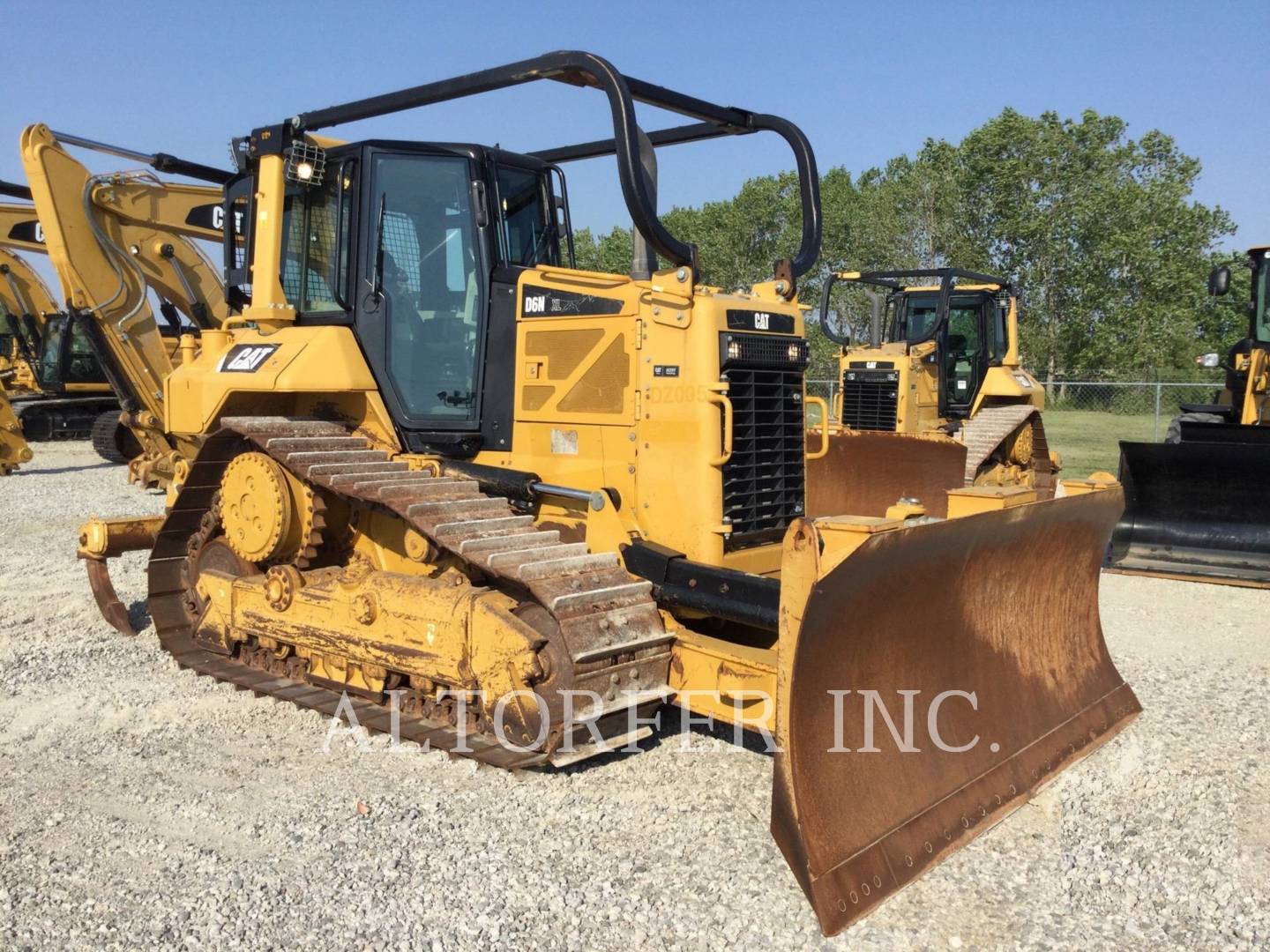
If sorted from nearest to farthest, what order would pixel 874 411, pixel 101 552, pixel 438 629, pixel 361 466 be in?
pixel 438 629 → pixel 361 466 → pixel 101 552 → pixel 874 411

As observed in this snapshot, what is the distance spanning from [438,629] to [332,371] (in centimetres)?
156

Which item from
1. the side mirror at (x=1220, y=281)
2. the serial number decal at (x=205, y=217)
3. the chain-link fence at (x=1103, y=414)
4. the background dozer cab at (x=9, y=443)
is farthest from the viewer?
the chain-link fence at (x=1103, y=414)

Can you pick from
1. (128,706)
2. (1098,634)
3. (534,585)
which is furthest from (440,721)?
(1098,634)

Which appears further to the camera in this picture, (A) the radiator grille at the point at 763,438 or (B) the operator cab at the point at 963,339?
(B) the operator cab at the point at 963,339

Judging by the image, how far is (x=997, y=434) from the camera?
1293cm

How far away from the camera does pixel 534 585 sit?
4.50 m

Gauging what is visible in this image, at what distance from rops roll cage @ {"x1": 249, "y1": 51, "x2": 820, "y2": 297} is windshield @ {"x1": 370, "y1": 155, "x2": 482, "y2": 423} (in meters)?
0.47

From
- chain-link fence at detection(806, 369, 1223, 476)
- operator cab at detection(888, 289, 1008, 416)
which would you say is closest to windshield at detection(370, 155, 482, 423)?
operator cab at detection(888, 289, 1008, 416)

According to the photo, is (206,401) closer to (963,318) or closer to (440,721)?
(440,721)

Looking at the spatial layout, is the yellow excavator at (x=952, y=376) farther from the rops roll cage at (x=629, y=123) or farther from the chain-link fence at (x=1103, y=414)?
the rops roll cage at (x=629, y=123)

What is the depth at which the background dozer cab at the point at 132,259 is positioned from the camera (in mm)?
9633

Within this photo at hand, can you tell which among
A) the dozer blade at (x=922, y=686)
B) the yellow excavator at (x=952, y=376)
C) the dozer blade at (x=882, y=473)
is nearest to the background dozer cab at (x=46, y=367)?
the yellow excavator at (x=952, y=376)

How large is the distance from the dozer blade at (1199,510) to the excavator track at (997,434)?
6.63 ft

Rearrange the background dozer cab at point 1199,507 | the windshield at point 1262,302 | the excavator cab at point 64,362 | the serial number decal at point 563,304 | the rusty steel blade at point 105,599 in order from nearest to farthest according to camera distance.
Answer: the serial number decal at point 563,304 → the rusty steel blade at point 105,599 → the background dozer cab at point 1199,507 → the windshield at point 1262,302 → the excavator cab at point 64,362
